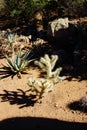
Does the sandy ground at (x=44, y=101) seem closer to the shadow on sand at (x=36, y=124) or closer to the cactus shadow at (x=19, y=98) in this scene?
the cactus shadow at (x=19, y=98)

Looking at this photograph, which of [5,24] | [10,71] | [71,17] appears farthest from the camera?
[5,24]

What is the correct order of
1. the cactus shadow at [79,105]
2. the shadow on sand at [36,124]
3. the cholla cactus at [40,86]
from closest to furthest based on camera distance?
the shadow on sand at [36,124]
the cactus shadow at [79,105]
the cholla cactus at [40,86]

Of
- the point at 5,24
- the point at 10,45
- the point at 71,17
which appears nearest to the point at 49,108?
the point at 10,45

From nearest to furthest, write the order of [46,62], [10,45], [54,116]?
[54,116] < [46,62] < [10,45]

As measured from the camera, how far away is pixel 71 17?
11.3m

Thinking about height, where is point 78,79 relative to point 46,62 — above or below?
below

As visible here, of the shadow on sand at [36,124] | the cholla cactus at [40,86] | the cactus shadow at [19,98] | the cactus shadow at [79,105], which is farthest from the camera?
the cactus shadow at [19,98]

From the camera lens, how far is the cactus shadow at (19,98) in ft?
23.0

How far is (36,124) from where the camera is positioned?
6.32 m

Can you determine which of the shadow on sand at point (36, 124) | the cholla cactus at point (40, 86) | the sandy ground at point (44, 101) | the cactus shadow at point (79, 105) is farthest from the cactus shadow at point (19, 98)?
the cactus shadow at point (79, 105)

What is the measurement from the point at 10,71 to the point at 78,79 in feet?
6.15

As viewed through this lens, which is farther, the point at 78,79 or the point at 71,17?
the point at 71,17

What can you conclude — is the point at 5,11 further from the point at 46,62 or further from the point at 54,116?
the point at 54,116

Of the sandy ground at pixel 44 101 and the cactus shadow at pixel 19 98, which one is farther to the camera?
the cactus shadow at pixel 19 98
